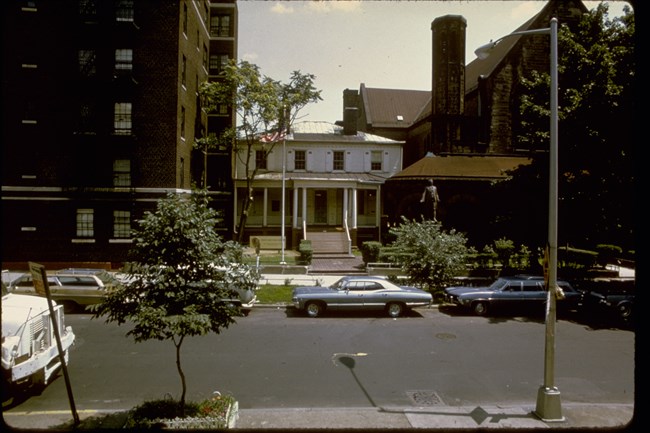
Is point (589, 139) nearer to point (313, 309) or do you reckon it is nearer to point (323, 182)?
point (313, 309)

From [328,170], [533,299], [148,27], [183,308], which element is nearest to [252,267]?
[183,308]

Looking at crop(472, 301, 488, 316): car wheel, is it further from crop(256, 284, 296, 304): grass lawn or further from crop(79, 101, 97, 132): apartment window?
crop(79, 101, 97, 132): apartment window

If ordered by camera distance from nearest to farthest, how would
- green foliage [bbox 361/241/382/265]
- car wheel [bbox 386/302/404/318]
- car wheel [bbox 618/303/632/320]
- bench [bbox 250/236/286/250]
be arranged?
car wheel [bbox 618/303/632/320], car wheel [bbox 386/302/404/318], green foliage [bbox 361/241/382/265], bench [bbox 250/236/286/250]

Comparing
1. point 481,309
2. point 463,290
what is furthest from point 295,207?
point 481,309

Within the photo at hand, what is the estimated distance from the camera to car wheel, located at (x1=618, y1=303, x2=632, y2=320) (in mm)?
17609

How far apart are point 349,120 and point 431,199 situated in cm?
1174

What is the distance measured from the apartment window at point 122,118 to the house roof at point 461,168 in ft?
58.3

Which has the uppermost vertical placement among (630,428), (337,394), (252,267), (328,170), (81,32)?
(81,32)

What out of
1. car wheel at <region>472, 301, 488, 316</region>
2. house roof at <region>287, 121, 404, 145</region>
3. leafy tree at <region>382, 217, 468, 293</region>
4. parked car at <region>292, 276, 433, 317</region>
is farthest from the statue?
parked car at <region>292, 276, 433, 317</region>

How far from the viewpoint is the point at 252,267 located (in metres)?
8.76

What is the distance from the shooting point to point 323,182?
35250mm

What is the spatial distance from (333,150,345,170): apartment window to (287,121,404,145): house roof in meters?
1.00

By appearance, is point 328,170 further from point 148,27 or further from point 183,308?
point 183,308

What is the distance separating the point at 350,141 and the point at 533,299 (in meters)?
22.5
